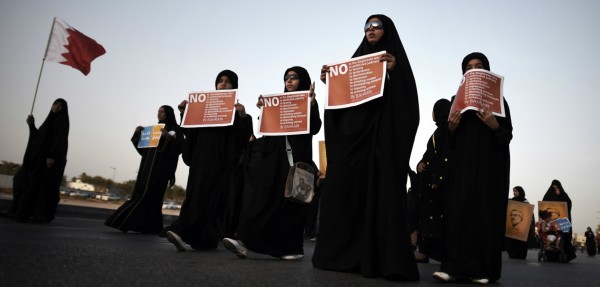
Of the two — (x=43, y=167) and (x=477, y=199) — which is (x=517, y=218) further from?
(x=43, y=167)

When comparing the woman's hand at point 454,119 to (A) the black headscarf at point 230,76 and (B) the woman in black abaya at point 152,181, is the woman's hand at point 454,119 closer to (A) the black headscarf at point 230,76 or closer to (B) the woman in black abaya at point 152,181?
(A) the black headscarf at point 230,76

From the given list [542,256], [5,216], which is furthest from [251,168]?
[542,256]

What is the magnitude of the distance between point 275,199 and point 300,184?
54 centimetres

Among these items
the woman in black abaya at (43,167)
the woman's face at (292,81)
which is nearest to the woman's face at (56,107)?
the woman in black abaya at (43,167)

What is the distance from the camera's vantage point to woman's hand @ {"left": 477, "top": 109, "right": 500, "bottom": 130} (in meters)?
3.81

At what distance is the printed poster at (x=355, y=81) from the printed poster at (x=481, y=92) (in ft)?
2.41

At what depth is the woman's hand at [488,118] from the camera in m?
3.81

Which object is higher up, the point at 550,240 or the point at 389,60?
the point at 389,60

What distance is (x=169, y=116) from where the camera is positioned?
339 inches

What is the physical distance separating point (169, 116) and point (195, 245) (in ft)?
13.3

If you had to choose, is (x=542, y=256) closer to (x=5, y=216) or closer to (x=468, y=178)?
(x=468, y=178)

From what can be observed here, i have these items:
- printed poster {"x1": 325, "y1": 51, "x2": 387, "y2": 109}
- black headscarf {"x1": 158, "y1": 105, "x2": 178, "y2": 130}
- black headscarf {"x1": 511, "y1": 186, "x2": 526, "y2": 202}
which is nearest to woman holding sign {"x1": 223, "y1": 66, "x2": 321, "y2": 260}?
printed poster {"x1": 325, "y1": 51, "x2": 387, "y2": 109}

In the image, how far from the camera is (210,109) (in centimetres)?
554

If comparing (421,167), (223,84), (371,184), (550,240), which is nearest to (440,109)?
(421,167)
